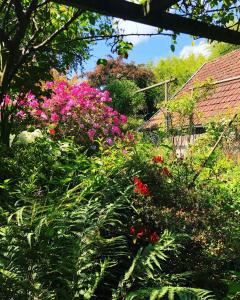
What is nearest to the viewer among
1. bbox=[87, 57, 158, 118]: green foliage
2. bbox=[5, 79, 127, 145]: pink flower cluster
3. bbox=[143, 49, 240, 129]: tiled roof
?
bbox=[5, 79, 127, 145]: pink flower cluster

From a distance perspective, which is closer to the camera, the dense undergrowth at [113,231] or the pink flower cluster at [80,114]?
the dense undergrowth at [113,231]

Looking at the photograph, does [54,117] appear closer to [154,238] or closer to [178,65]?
[154,238]

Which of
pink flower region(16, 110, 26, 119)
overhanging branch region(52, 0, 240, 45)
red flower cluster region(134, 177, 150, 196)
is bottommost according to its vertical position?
red flower cluster region(134, 177, 150, 196)

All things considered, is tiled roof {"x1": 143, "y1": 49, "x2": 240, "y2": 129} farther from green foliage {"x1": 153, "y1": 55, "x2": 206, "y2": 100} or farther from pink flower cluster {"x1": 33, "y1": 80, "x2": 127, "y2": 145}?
green foliage {"x1": 153, "y1": 55, "x2": 206, "y2": 100}

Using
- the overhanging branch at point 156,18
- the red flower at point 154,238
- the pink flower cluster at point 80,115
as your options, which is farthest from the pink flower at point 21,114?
the red flower at point 154,238

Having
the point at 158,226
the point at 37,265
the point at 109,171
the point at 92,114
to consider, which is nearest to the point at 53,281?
the point at 37,265

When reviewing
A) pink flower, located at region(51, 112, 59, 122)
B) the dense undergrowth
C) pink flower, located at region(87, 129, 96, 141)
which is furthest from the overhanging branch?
pink flower, located at region(51, 112, 59, 122)

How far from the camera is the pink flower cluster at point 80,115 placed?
8570mm

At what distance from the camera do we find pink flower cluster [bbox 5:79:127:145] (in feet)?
28.1

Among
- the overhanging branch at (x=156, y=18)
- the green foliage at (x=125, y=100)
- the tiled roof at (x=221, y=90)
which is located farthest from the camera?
the green foliage at (x=125, y=100)

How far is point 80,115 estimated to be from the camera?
29.3 ft

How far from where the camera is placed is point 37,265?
2.45 metres

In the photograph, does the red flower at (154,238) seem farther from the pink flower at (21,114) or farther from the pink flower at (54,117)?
the pink flower at (54,117)

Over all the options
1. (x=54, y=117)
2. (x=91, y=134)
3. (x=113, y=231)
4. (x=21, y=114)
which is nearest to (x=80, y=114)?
(x=54, y=117)
